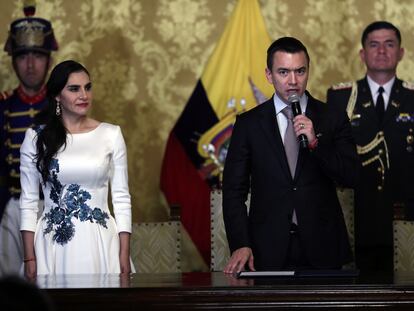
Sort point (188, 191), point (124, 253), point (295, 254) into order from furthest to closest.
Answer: point (188, 191) < point (124, 253) < point (295, 254)

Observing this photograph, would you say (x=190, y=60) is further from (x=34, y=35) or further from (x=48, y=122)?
(x=48, y=122)

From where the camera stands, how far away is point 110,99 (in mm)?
6328

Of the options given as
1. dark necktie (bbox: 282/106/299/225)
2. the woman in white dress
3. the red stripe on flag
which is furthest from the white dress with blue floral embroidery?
the red stripe on flag

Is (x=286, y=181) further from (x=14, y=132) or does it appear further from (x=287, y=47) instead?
(x=14, y=132)

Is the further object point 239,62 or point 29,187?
point 239,62

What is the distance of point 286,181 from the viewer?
11.9 feet

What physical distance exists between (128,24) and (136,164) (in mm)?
979

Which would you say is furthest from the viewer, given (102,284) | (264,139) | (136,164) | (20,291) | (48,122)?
(136,164)

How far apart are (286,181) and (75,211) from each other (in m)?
1.02

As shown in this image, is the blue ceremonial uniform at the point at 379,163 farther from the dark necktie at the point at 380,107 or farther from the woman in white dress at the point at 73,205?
the woman in white dress at the point at 73,205

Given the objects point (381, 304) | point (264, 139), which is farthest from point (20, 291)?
point (264, 139)

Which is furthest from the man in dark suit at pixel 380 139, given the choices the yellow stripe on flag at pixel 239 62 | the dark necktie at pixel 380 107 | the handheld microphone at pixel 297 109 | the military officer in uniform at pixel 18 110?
the handheld microphone at pixel 297 109

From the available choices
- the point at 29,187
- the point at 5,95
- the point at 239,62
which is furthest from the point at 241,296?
the point at 239,62

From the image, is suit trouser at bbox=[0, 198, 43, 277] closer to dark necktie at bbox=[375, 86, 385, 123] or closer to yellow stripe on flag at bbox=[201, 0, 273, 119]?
yellow stripe on flag at bbox=[201, 0, 273, 119]
